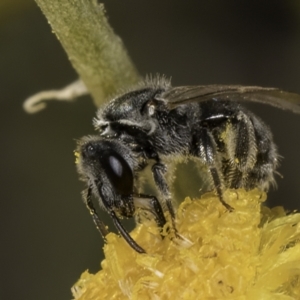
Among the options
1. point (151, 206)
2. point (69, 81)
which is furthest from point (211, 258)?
point (69, 81)

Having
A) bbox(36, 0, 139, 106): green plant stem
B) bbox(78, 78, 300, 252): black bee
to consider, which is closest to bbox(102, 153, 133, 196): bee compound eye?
bbox(78, 78, 300, 252): black bee

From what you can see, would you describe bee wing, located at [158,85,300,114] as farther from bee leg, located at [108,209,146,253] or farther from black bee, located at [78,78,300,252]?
bee leg, located at [108,209,146,253]

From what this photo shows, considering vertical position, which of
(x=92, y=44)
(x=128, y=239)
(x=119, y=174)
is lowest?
(x=128, y=239)

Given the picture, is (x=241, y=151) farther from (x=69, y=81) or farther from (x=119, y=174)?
(x=69, y=81)

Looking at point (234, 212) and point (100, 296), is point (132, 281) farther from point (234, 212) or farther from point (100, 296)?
point (234, 212)

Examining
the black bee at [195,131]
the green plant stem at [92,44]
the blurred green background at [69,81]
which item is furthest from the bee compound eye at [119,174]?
the blurred green background at [69,81]

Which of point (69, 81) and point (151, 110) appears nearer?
point (151, 110)
